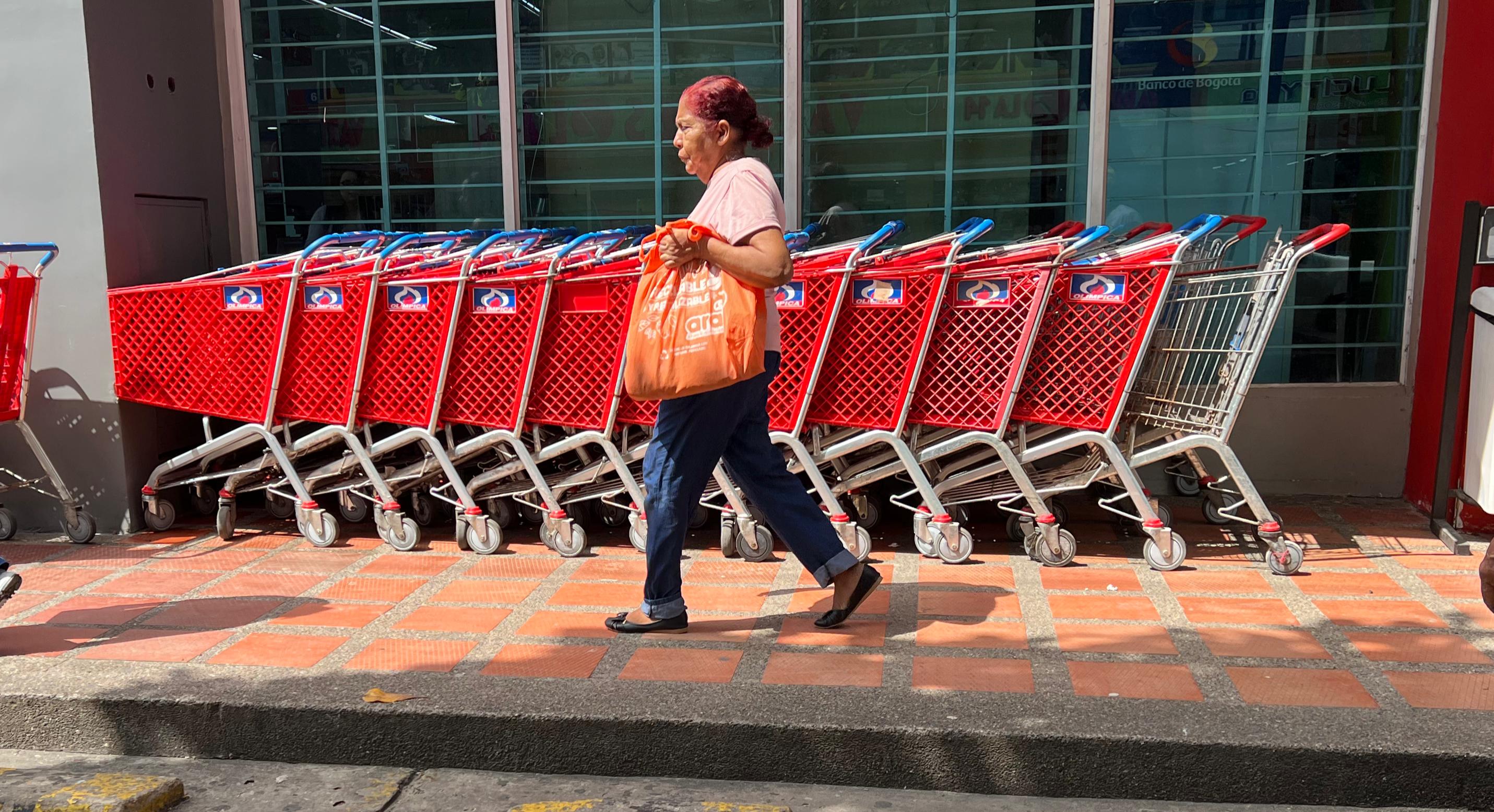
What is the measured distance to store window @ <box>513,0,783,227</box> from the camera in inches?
250

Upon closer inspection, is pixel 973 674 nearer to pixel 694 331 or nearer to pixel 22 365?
pixel 694 331

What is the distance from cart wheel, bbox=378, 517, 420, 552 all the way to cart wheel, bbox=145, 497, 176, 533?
1.13m

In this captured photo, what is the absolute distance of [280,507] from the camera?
603 cm

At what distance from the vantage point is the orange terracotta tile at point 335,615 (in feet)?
14.4

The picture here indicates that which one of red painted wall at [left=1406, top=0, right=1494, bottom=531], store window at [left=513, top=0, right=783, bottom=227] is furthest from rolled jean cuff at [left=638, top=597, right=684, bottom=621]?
red painted wall at [left=1406, top=0, right=1494, bottom=531]

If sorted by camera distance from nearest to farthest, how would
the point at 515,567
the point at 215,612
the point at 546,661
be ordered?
the point at 546,661 < the point at 215,612 < the point at 515,567

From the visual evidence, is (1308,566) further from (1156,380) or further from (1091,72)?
(1091,72)

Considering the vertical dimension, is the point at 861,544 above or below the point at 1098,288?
below

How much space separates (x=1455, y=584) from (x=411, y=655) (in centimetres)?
362

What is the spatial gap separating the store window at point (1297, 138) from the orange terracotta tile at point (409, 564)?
340cm

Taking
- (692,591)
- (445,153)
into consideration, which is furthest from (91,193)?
(692,591)

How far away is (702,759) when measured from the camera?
135 inches

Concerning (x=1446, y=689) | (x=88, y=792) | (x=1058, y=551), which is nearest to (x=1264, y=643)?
(x=1446, y=689)

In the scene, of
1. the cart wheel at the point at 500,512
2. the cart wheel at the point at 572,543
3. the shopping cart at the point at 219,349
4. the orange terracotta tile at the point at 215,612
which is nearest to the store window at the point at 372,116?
the shopping cart at the point at 219,349
